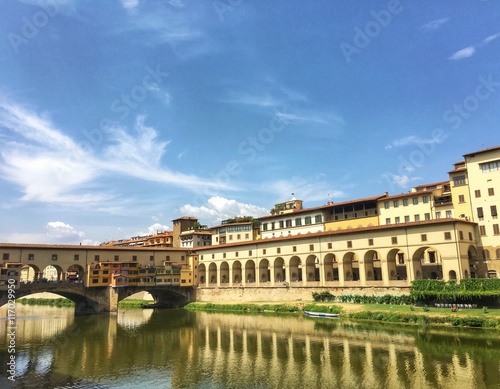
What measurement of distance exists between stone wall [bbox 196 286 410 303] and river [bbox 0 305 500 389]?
9.22 meters

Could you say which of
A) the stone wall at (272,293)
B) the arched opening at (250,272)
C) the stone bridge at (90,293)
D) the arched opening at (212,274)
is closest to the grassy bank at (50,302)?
the stone bridge at (90,293)

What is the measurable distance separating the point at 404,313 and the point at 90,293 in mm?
51200

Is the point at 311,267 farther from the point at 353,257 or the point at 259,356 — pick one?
the point at 259,356

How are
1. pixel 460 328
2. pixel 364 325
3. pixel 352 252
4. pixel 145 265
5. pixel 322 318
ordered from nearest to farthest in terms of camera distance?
pixel 460 328, pixel 364 325, pixel 322 318, pixel 352 252, pixel 145 265

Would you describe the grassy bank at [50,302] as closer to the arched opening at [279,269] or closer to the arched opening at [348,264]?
the arched opening at [279,269]

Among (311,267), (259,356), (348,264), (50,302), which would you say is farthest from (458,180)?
(50,302)

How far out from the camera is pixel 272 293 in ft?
232

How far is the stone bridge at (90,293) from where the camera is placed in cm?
6122

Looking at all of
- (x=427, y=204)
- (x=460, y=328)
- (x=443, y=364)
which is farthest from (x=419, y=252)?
Answer: (x=443, y=364)

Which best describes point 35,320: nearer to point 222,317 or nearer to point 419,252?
point 222,317

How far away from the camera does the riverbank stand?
134ft

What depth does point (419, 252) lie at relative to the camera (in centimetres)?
5453

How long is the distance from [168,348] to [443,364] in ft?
80.5

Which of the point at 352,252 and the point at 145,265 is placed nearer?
the point at 352,252
